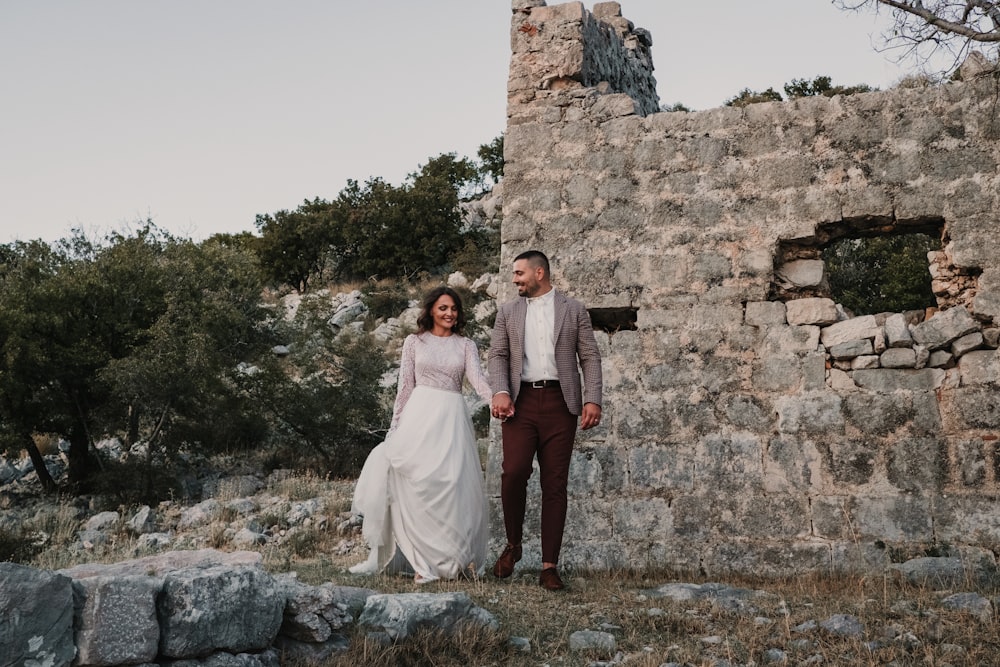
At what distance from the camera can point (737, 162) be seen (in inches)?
228

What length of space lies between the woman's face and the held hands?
2.33 ft

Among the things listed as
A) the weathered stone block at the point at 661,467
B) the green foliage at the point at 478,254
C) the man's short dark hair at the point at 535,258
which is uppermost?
the green foliage at the point at 478,254

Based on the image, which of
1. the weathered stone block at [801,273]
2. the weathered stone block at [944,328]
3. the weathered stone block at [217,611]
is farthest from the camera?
the weathered stone block at [801,273]

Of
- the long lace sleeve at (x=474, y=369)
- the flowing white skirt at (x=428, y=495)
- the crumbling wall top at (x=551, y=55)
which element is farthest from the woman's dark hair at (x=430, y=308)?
the crumbling wall top at (x=551, y=55)

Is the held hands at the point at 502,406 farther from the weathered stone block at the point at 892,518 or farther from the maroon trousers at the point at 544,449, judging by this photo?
the weathered stone block at the point at 892,518

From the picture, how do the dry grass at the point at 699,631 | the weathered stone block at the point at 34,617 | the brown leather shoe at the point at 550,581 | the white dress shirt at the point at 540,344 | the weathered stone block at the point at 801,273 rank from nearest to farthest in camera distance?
the weathered stone block at the point at 34,617
the dry grass at the point at 699,631
the brown leather shoe at the point at 550,581
the white dress shirt at the point at 540,344
the weathered stone block at the point at 801,273

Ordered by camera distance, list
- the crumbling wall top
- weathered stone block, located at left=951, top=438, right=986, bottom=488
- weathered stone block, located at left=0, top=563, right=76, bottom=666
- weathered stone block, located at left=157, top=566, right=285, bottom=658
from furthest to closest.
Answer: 1. the crumbling wall top
2. weathered stone block, located at left=951, top=438, right=986, bottom=488
3. weathered stone block, located at left=157, top=566, right=285, bottom=658
4. weathered stone block, located at left=0, top=563, right=76, bottom=666

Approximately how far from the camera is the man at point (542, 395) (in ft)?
16.0

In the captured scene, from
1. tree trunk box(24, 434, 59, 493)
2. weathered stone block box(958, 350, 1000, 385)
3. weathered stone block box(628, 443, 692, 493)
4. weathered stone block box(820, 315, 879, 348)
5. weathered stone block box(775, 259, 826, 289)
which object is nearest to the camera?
weathered stone block box(958, 350, 1000, 385)

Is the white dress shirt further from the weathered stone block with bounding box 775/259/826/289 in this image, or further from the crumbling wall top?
the crumbling wall top

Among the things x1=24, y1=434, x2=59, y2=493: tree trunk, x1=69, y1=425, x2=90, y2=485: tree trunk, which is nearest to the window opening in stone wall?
x1=69, y1=425, x2=90, y2=485: tree trunk

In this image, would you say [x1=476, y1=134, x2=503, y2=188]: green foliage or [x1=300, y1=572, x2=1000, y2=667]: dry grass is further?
[x1=476, y1=134, x2=503, y2=188]: green foliage

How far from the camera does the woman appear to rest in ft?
16.8

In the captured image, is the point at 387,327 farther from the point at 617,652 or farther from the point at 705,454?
the point at 617,652
